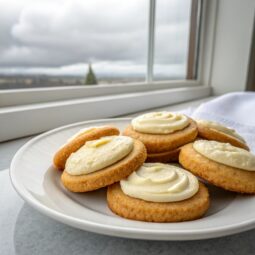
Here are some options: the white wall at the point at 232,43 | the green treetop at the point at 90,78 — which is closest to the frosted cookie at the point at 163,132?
the green treetop at the point at 90,78

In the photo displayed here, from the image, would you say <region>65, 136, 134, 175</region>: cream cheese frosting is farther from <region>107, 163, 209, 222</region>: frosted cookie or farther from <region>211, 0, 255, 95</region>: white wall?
<region>211, 0, 255, 95</region>: white wall

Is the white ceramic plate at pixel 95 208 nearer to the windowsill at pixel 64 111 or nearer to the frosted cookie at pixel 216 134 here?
the frosted cookie at pixel 216 134

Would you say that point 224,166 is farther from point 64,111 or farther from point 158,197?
point 64,111

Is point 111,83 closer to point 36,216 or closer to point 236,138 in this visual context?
point 236,138

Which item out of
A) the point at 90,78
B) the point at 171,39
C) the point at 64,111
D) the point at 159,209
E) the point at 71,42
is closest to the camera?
the point at 159,209

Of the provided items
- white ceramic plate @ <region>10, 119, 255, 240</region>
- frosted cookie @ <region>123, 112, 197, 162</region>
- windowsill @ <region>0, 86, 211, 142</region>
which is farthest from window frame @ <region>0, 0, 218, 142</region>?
frosted cookie @ <region>123, 112, 197, 162</region>

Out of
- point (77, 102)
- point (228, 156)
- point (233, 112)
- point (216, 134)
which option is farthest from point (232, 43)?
point (228, 156)

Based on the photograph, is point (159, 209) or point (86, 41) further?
point (86, 41)
